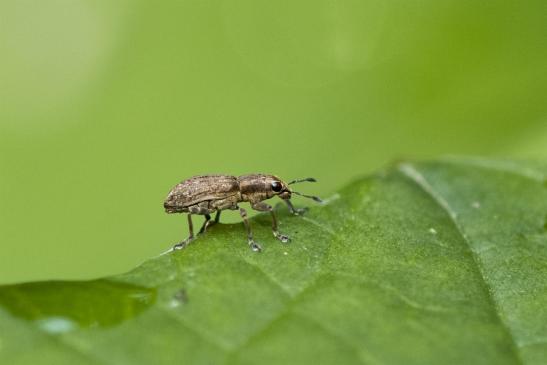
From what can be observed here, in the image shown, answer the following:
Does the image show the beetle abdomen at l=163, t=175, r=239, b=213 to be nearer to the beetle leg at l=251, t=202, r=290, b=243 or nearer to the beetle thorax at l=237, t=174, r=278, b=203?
the beetle thorax at l=237, t=174, r=278, b=203

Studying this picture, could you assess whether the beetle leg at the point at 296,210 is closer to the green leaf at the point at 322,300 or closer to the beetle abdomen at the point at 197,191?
the green leaf at the point at 322,300

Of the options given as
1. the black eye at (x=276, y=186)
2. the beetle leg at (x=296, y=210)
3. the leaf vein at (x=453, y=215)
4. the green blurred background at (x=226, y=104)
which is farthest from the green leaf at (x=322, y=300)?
the green blurred background at (x=226, y=104)

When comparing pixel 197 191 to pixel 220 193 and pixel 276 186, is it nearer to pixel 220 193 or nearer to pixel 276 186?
pixel 220 193

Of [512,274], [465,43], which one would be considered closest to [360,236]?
[512,274]

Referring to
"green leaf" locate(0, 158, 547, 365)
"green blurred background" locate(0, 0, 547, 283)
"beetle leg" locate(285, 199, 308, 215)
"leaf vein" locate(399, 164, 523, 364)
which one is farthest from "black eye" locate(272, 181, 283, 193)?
"green blurred background" locate(0, 0, 547, 283)

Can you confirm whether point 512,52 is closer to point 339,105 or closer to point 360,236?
point 339,105

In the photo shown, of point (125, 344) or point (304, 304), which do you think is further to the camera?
point (304, 304)
